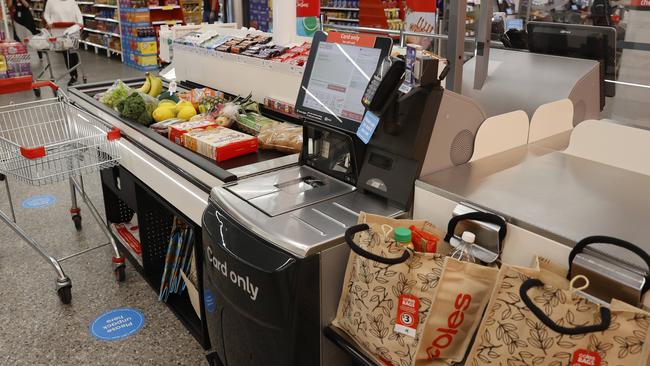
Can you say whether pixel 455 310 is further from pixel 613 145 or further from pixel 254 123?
pixel 254 123

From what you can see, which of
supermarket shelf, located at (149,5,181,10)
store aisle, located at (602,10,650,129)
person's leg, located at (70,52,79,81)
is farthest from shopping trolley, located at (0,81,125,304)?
supermarket shelf, located at (149,5,181,10)

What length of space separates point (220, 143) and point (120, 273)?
1353 millimetres

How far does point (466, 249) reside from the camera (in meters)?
1.45

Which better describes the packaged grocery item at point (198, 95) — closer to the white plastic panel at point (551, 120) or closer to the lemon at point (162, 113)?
the lemon at point (162, 113)

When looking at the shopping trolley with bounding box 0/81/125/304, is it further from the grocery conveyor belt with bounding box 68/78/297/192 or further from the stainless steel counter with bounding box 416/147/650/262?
the stainless steel counter with bounding box 416/147/650/262

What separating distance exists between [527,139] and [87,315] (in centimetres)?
238

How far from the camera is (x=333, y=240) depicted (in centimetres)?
156

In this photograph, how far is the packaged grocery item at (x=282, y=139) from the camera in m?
2.36

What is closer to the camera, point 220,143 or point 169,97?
point 220,143

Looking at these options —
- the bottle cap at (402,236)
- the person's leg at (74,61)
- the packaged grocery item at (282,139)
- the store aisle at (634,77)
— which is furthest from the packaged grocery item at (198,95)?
the person's leg at (74,61)

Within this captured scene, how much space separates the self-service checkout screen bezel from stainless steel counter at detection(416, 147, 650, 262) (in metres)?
0.39

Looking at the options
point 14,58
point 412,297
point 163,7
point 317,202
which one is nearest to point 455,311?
point 412,297

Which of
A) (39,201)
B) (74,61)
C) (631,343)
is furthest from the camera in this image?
(74,61)

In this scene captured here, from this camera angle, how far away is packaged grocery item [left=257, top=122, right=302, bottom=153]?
7.73 feet
